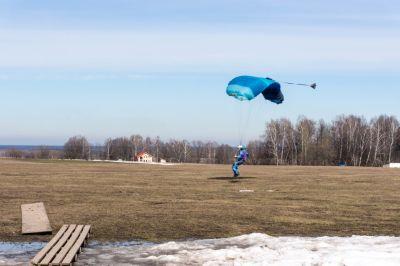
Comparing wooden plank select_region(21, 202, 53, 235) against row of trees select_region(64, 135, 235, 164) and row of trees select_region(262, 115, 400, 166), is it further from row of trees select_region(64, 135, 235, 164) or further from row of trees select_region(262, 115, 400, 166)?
row of trees select_region(64, 135, 235, 164)

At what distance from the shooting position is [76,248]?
1048cm

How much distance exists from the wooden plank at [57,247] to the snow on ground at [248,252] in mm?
459

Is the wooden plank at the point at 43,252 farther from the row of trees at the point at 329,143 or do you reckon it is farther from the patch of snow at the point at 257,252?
the row of trees at the point at 329,143

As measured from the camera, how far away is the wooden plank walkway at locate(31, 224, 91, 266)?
Result: 939 cm

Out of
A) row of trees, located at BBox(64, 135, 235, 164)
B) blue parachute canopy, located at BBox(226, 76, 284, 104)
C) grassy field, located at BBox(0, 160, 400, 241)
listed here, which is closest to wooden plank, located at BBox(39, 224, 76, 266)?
grassy field, located at BBox(0, 160, 400, 241)

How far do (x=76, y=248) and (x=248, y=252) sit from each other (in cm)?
307

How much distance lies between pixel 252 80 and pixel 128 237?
39.6 feet

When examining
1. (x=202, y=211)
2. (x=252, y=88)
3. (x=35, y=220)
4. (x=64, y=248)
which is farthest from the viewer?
(x=252, y=88)

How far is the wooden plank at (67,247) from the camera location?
9.43m

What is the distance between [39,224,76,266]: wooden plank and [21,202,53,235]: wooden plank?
1.14 metres

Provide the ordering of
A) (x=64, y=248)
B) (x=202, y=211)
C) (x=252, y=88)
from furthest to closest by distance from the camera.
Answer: (x=252, y=88) → (x=202, y=211) → (x=64, y=248)

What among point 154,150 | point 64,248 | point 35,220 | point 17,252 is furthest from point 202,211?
point 154,150

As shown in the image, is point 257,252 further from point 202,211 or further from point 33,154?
point 33,154

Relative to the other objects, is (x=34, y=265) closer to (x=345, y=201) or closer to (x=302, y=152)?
(x=345, y=201)
